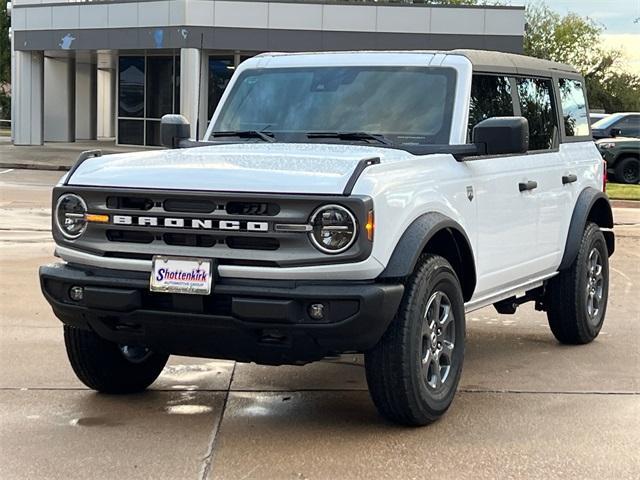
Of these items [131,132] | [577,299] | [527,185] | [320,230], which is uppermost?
[131,132]

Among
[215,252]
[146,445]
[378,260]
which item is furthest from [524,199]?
[146,445]

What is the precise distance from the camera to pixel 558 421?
16.8 ft

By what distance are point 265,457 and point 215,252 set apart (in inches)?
38.8

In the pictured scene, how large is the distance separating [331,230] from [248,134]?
6.02 feet

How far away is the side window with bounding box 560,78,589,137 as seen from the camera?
23.8 feet

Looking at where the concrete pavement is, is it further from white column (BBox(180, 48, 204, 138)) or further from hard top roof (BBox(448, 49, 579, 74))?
hard top roof (BBox(448, 49, 579, 74))

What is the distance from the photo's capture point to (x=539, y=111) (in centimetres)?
684

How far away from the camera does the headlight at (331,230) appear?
4355 millimetres

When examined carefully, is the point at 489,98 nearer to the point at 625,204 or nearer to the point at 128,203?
the point at 128,203

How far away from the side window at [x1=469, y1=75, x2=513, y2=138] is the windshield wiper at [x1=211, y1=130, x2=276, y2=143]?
4.04ft

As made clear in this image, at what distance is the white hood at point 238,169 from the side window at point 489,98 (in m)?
0.88

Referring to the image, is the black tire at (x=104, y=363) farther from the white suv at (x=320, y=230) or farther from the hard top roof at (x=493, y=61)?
the hard top roof at (x=493, y=61)

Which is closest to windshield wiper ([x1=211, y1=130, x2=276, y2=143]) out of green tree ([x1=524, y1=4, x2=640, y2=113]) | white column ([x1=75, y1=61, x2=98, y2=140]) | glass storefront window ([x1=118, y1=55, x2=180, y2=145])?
glass storefront window ([x1=118, y1=55, x2=180, y2=145])

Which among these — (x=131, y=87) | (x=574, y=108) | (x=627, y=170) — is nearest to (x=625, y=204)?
(x=627, y=170)
